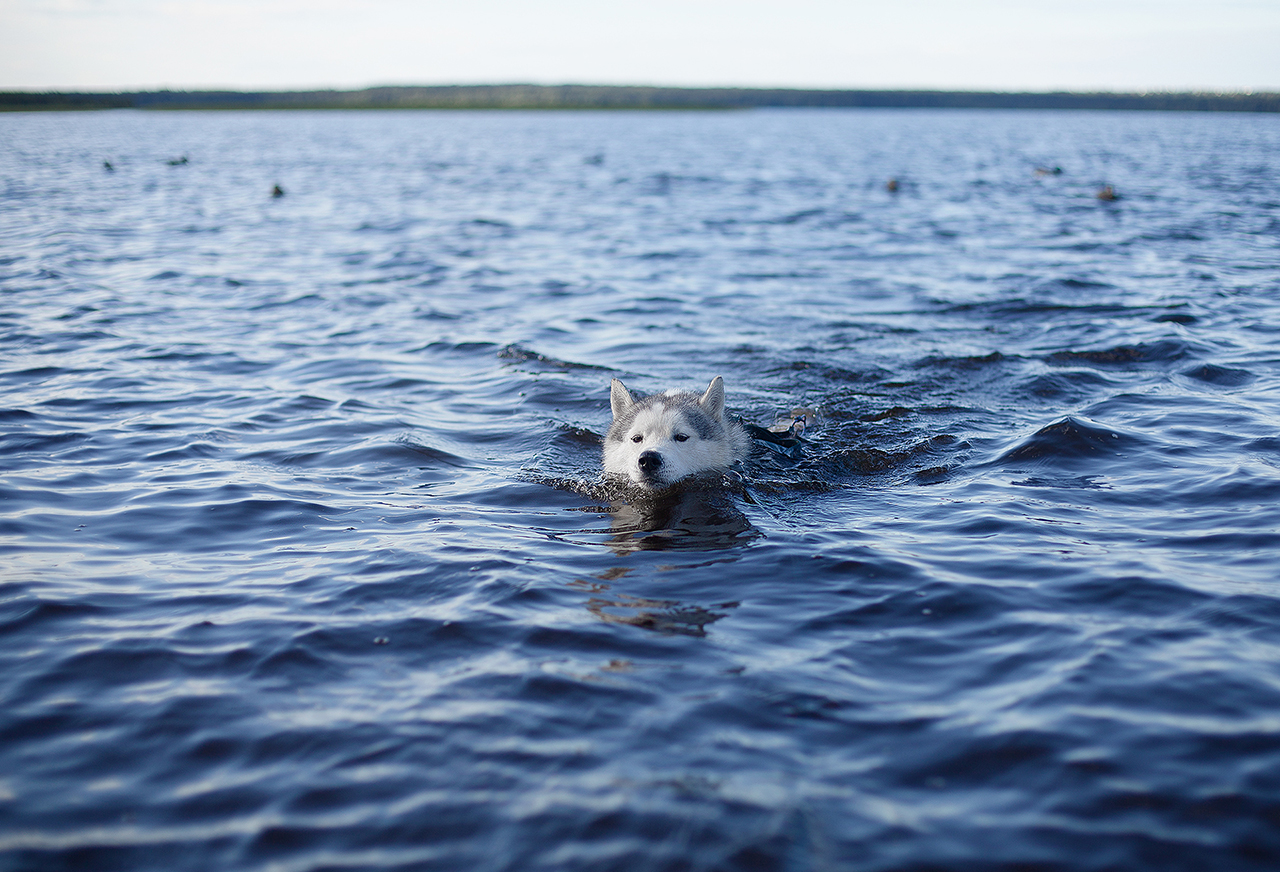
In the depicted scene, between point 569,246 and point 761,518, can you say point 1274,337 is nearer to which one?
point 761,518

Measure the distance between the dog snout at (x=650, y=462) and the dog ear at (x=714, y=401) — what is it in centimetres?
150

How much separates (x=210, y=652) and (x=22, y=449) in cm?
518

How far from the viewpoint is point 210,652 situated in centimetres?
531

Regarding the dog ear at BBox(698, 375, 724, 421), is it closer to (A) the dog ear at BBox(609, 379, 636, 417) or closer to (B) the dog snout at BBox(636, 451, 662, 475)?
(A) the dog ear at BBox(609, 379, 636, 417)

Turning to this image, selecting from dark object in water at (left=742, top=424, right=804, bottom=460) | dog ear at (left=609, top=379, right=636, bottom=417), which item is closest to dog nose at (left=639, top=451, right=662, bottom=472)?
dog ear at (left=609, top=379, right=636, bottom=417)

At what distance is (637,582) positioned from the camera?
6.39 m

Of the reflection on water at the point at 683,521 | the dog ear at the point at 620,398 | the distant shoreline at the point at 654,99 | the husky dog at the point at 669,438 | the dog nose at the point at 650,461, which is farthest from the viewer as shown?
the distant shoreline at the point at 654,99

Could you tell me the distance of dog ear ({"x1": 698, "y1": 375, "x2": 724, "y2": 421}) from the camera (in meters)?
8.83

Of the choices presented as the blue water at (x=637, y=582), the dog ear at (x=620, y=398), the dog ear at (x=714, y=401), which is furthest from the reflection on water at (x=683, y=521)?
the dog ear at (x=620, y=398)

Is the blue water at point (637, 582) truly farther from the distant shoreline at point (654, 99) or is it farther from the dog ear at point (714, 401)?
the distant shoreline at point (654, 99)

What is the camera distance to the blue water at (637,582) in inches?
155

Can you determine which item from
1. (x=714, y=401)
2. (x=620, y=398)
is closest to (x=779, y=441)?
(x=714, y=401)

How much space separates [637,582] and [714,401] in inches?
117

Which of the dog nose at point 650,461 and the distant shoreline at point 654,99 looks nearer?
the dog nose at point 650,461
